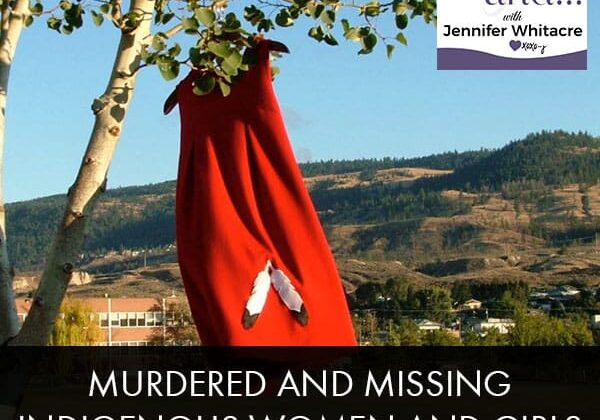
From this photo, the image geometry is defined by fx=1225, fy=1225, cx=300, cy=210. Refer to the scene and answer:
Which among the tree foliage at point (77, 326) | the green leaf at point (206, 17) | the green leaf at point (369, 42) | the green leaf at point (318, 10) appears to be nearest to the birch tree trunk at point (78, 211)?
the green leaf at point (206, 17)

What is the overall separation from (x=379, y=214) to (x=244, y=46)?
157 meters

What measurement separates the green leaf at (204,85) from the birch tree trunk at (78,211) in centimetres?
30

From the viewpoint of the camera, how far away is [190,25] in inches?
130

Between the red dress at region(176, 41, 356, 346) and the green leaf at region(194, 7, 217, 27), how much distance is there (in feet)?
0.78

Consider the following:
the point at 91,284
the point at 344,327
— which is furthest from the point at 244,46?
the point at 91,284

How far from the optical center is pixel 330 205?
170 metres

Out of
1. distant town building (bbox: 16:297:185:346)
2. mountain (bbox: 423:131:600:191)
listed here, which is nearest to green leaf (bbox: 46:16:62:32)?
distant town building (bbox: 16:297:185:346)

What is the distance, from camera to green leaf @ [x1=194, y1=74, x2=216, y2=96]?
319 centimetres

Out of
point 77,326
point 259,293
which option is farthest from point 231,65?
point 77,326

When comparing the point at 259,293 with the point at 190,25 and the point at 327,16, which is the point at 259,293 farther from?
the point at 327,16

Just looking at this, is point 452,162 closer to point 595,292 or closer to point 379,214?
point 379,214

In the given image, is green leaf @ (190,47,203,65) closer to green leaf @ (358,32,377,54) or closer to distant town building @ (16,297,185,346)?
green leaf @ (358,32,377,54)

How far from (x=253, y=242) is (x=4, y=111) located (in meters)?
0.94

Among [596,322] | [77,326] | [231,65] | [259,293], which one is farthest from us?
[596,322]
